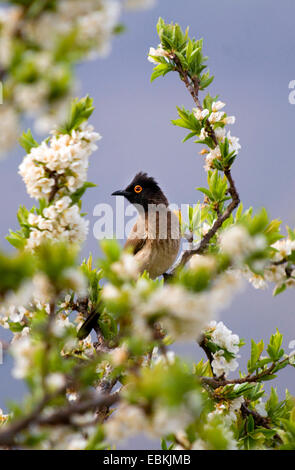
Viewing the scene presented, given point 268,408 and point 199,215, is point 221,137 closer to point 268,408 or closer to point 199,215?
point 199,215

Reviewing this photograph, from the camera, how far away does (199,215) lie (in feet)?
16.1

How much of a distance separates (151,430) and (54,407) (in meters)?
0.77

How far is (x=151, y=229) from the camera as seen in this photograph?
20.9 feet

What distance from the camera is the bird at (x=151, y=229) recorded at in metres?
6.16

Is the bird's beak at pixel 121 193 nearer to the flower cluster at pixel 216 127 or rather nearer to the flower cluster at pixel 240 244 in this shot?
the flower cluster at pixel 216 127

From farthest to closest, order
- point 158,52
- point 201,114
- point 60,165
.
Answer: point 158,52
point 201,114
point 60,165

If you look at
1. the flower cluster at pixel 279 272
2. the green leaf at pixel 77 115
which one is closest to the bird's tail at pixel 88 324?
the green leaf at pixel 77 115

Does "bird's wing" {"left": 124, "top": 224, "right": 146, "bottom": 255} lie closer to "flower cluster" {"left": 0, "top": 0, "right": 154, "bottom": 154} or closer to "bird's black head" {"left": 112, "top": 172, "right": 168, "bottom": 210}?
"bird's black head" {"left": 112, "top": 172, "right": 168, "bottom": 210}

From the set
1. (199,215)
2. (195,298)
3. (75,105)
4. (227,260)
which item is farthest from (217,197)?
(195,298)

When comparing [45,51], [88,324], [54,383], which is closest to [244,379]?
[88,324]

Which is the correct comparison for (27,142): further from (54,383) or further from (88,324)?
(54,383)

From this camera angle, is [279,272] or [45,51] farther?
[279,272]

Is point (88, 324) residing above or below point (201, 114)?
below

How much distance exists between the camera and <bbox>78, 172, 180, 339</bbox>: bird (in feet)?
20.2
